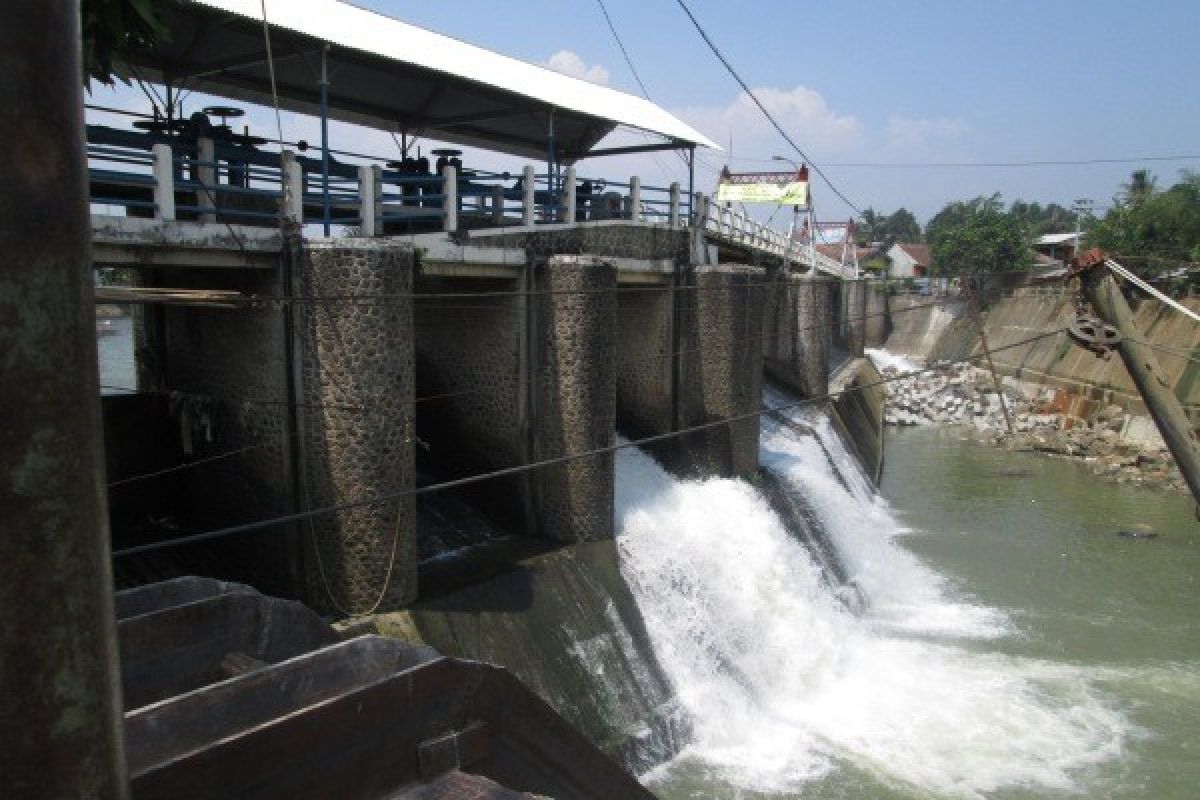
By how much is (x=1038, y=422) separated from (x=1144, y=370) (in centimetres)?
2016

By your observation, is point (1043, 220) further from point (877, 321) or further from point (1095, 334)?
point (1095, 334)

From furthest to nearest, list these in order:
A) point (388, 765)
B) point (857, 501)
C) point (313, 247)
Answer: point (857, 501)
point (313, 247)
point (388, 765)

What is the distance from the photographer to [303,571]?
9.38m

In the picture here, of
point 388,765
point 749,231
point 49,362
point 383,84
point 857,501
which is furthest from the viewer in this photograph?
point 749,231

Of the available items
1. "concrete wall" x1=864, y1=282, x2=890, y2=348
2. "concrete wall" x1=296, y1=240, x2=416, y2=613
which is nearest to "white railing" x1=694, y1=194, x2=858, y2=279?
"concrete wall" x1=296, y1=240, x2=416, y2=613

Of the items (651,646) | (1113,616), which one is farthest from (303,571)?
(1113,616)

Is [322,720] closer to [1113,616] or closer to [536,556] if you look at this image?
[536,556]

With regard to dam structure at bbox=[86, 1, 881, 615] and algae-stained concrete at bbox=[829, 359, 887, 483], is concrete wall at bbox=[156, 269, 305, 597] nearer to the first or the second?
dam structure at bbox=[86, 1, 881, 615]

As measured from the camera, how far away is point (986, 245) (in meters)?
59.3

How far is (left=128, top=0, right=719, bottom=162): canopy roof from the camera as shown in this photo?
10656mm

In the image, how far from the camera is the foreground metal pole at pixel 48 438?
1.59 meters

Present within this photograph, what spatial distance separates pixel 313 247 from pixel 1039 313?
36582 mm

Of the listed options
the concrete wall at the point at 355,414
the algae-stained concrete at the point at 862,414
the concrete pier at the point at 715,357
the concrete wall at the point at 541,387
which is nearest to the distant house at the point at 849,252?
the algae-stained concrete at the point at 862,414

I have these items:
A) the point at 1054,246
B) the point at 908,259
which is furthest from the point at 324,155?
the point at 908,259
